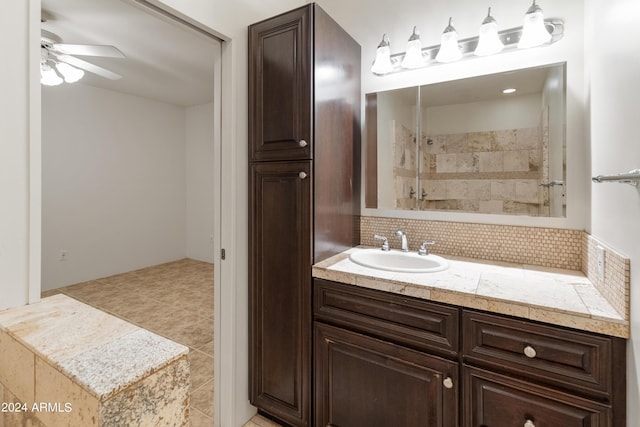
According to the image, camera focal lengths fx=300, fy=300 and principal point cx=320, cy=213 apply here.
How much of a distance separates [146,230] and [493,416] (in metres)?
4.98

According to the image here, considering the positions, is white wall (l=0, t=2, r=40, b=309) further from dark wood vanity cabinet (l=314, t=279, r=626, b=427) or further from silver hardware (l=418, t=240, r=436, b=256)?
silver hardware (l=418, t=240, r=436, b=256)

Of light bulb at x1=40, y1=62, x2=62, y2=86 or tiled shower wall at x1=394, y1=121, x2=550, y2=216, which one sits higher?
light bulb at x1=40, y1=62, x2=62, y2=86

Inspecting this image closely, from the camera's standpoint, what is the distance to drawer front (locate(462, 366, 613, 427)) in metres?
0.95

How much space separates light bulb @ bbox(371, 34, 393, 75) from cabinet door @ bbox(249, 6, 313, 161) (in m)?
0.57

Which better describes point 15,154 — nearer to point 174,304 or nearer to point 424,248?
point 424,248

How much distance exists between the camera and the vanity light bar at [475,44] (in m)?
1.45

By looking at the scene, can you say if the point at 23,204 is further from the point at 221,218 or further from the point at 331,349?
the point at 331,349

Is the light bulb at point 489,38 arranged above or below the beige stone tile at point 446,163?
above

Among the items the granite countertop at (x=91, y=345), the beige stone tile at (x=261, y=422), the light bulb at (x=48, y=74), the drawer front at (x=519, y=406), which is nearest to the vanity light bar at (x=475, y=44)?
the drawer front at (x=519, y=406)

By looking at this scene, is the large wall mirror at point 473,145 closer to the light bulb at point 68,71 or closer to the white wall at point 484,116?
the white wall at point 484,116

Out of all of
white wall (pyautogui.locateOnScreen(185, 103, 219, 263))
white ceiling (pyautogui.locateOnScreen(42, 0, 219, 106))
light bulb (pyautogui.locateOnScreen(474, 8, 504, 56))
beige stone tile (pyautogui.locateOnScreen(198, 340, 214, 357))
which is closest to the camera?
light bulb (pyautogui.locateOnScreen(474, 8, 504, 56))

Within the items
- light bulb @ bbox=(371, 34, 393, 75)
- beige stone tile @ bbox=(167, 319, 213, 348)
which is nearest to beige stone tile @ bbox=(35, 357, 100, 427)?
light bulb @ bbox=(371, 34, 393, 75)

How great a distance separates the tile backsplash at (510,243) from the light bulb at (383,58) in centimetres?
93

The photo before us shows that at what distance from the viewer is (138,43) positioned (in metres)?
2.77
